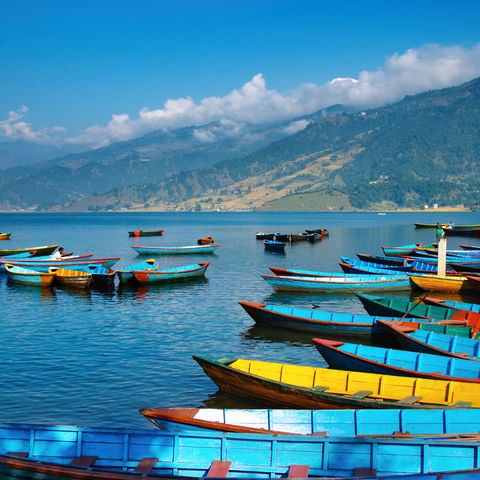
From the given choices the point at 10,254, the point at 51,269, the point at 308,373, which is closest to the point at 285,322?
the point at 308,373

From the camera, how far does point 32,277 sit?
167ft

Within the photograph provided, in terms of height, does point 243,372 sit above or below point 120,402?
above

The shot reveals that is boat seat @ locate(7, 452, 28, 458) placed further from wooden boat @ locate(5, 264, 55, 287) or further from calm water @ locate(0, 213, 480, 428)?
wooden boat @ locate(5, 264, 55, 287)

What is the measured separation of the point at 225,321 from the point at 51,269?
2256cm

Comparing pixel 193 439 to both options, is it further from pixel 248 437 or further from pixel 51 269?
pixel 51 269

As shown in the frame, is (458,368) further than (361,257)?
No

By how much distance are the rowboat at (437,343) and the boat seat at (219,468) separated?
1205 centimetres

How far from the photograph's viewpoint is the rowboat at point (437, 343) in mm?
22500

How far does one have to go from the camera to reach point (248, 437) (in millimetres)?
13383

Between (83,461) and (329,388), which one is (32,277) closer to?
(329,388)

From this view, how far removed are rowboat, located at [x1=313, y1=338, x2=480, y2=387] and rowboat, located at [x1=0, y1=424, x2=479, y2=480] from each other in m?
5.80

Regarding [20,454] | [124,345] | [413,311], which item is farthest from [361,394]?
[124,345]

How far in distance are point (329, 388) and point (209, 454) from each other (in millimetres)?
7078

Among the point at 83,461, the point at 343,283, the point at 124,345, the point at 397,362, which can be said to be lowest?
the point at 124,345
